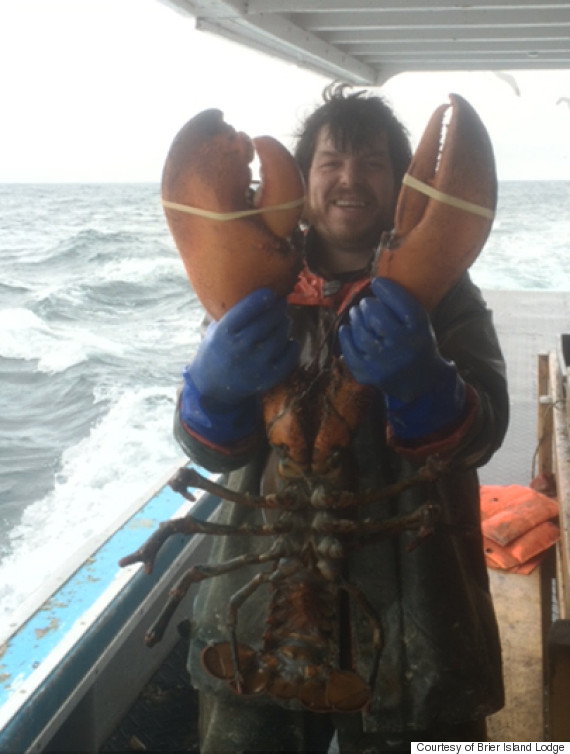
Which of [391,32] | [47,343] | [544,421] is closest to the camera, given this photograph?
[391,32]

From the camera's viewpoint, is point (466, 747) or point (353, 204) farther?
point (353, 204)

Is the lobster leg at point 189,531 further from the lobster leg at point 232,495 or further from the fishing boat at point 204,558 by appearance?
the fishing boat at point 204,558

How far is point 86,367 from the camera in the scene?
10.3 m

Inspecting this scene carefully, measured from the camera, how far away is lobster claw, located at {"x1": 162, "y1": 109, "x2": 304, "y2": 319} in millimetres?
1251

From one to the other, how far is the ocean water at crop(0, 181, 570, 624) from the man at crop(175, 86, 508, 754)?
970mm

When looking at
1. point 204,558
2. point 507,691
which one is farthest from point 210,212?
point 507,691

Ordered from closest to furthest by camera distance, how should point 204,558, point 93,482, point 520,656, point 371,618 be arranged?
1. point 371,618
2. point 520,656
3. point 204,558
4. point 93,482

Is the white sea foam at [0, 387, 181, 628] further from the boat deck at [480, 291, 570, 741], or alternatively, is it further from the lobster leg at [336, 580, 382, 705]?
the lobster leg at [336, 580, 382, 705]

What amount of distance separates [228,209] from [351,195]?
366mm

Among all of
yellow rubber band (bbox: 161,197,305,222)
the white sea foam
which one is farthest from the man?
the white sea foam

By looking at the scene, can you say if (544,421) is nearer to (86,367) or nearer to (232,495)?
(232,495)

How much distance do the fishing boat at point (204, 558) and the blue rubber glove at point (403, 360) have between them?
0.42 metres

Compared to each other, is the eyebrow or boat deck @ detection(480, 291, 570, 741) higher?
the eyebrow

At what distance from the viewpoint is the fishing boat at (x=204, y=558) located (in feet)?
5.71
